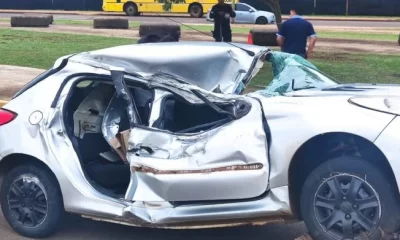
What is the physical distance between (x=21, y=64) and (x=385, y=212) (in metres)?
13.6

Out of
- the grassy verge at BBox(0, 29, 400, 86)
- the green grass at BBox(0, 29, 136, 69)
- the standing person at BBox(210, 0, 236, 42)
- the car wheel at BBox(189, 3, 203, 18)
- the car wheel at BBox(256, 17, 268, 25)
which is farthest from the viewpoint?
the car wheel at BBox(189, 3, 203, 18)

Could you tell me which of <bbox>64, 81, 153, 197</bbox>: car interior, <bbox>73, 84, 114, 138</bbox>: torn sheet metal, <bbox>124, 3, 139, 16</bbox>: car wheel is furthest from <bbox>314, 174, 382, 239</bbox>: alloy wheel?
<bbox>124, 3, 139, 16</bbox>: car wheel

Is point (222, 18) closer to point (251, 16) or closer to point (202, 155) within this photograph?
point (202, 155)

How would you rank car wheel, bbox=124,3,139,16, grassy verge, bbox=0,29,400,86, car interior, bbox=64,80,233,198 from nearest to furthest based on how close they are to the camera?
car interior, bbox=64,80,233,198
grassy verge, bbox=0,29,400,86
car wheel, bbox=124,3,139,16

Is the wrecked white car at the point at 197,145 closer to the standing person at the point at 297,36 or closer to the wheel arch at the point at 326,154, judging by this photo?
the wheel arch at the point at 326,154

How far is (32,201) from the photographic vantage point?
5.85 meters

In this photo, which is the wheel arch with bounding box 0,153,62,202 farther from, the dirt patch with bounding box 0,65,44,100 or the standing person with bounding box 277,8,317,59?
the standing person with bounding box 277,8,317,59

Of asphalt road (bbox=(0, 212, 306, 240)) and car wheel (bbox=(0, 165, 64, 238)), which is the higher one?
car wheel (bbox=(0, 165, 64, 238))

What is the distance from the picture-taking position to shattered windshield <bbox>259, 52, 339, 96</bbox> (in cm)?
581

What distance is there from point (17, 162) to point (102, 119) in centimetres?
75

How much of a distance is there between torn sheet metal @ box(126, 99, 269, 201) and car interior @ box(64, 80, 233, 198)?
16 cm

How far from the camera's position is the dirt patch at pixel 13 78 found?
13222 millimetres

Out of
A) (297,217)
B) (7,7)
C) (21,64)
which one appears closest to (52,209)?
(297,217)

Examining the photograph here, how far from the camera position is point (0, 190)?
6.05 meters
